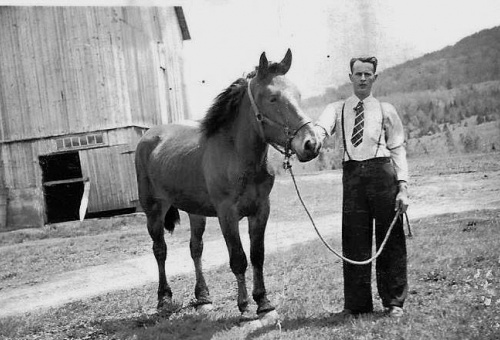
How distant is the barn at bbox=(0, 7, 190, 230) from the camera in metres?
14.7

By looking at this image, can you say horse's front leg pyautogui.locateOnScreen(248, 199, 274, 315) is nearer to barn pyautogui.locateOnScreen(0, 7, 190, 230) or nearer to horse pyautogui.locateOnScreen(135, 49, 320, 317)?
horse pyautogui.locateOnScreen(135, 49, 320, 317)

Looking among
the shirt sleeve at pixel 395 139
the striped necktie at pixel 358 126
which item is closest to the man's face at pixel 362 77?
the striped necktie at pixel 358 126

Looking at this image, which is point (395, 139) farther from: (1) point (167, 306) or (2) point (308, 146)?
(1) point (167, 306)

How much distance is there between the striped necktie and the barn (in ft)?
36.8

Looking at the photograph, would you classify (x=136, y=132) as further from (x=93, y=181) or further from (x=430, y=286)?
(x=430, y=286)

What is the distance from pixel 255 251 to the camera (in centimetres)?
509

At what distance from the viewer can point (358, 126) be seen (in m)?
4.47

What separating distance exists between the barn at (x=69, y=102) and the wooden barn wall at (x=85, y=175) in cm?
3

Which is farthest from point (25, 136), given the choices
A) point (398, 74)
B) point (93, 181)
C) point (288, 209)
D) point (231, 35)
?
point (398, 74)

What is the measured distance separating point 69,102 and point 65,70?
0.96 metres

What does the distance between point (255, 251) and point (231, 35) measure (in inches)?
185

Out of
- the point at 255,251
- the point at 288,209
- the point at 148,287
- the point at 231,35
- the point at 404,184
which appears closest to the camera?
the point at 404,184

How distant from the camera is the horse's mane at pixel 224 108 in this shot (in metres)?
5.12

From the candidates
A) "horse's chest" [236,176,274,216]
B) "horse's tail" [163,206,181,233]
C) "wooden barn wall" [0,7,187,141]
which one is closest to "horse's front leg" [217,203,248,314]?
"horse's chest" [236,176,274,216]
